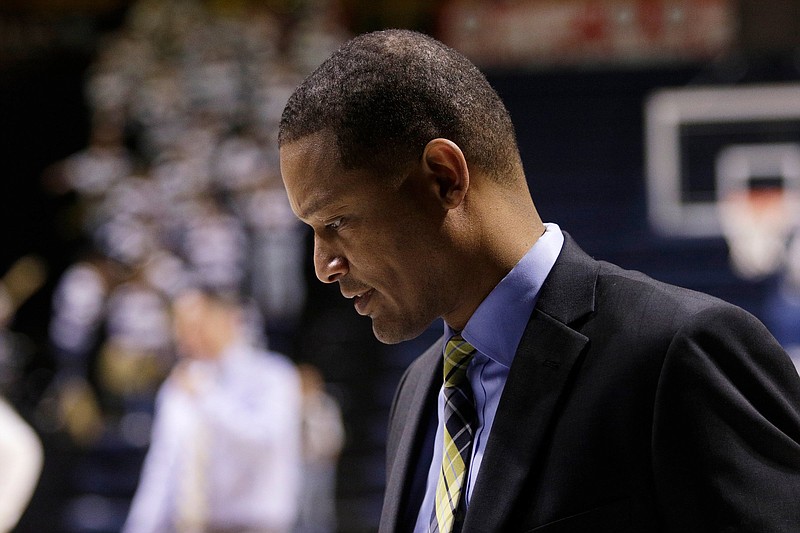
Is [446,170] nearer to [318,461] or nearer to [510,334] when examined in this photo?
[510,334]

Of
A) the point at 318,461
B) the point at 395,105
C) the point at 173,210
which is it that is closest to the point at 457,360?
the point at 395,105

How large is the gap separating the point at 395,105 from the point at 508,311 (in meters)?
0.30

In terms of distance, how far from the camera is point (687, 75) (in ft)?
25.8

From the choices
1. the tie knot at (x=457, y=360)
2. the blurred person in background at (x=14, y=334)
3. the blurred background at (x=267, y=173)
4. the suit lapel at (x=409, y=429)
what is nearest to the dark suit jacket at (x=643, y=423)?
the tie knot at (x=457, y=360)

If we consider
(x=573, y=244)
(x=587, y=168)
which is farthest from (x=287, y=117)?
(x=587, y=168)

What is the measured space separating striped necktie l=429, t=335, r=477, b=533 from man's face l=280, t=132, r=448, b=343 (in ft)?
0.27

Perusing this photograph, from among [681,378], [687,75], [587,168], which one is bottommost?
[587,168]

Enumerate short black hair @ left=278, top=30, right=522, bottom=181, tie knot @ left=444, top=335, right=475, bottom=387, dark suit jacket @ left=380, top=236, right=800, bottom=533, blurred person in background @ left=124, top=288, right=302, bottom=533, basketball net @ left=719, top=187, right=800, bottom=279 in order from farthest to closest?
basketball net @ left=719, top=187, right=800, bottom=279
blurred person in background @ left=124, top=288, right=302, bottom=533
tie knot @ left=444, top=335, right=475, bottom=387
short black hair @ left=278, top=30, right=522, bottom=181
dark suit jacket @ left=380, top=236, right=800, bottom=533

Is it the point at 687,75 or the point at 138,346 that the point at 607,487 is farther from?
the point at 687,75

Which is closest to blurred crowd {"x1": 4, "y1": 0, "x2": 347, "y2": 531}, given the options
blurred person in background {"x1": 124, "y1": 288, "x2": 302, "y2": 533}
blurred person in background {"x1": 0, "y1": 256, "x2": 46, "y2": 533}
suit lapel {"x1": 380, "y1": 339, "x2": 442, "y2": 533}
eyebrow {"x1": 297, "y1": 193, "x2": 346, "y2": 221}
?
blurred person in background {"x1": 0, "y1": 256, "x2": 46, "y2": 533}

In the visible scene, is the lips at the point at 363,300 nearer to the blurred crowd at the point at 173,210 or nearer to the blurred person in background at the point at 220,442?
the blurred person in background at the point at 220,442

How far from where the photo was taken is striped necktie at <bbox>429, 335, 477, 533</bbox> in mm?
1229

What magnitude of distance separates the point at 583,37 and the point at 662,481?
24.1 feet

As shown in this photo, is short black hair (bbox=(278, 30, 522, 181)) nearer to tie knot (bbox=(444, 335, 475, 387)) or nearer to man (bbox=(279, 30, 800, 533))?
man (bbox=(279, 30, 800, 533))
